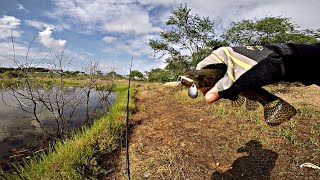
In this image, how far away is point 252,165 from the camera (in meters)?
4.23

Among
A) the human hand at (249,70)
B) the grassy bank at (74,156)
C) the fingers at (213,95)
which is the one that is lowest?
the grassy bank at (74,156)

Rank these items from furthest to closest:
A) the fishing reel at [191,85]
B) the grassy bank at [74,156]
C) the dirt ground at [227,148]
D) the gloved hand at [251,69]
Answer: the dirt ground at [227,148] → the grassy bank at [74,156] → the fishing reel at [191,85] → the gloved hand at [251,69]

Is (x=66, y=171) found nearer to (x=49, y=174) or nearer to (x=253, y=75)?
(x=49, y=174)

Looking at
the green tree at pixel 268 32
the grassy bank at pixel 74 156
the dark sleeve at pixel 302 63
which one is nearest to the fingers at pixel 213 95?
the dark sleeve at pixel 302 63

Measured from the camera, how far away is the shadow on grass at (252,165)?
13.0 ft

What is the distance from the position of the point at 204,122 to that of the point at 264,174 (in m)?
3.24

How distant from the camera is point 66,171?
3898 mm

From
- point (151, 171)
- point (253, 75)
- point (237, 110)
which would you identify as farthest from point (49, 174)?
point (237, 110)

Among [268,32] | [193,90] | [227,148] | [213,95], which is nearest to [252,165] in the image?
[227,148]

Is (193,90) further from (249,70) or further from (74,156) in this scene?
(74,156)

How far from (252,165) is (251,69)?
3917 mm

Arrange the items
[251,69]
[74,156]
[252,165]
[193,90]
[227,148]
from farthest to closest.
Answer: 1. [227,148]
2. [74,156]
3. [252,165]
4. [193,90]
5. [251,69]

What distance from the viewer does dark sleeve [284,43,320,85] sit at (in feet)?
2.75

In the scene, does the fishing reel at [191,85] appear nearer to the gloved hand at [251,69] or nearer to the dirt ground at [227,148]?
the gloved hand at [251,69]
